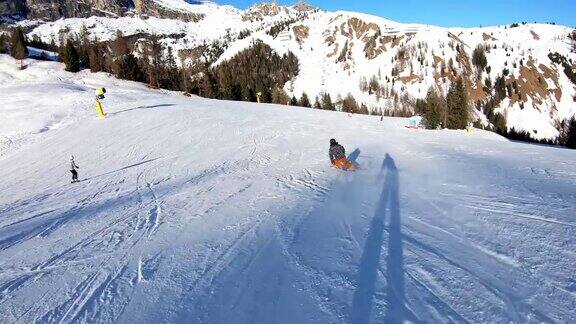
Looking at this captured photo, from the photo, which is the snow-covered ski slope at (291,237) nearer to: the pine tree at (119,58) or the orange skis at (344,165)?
the orange skis at (344,165)

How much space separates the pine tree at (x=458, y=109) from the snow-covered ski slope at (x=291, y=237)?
4736 centimetres

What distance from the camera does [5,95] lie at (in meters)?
41.9

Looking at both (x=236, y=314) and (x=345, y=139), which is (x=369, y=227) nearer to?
(x=236, y=314)

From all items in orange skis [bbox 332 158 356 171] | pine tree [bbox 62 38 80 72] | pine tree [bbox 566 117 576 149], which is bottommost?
orange skis [bbox 332 158 356 171]

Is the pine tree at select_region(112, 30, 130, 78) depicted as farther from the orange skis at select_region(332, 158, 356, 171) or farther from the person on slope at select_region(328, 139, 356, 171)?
the orange skis at select_region(332, 158, 356, 171)

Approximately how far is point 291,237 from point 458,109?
63364 millimetres

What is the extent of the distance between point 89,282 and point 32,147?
20335 millimetres

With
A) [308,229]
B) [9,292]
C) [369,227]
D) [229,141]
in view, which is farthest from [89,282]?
[229,141]

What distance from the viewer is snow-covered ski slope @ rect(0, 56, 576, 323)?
21.5ft

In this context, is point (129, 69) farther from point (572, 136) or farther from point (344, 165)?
point (572, 136)

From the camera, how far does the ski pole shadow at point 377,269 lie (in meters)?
6.19

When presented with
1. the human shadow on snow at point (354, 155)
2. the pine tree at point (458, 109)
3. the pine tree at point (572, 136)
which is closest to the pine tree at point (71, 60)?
the pine tree at point (458, 109)

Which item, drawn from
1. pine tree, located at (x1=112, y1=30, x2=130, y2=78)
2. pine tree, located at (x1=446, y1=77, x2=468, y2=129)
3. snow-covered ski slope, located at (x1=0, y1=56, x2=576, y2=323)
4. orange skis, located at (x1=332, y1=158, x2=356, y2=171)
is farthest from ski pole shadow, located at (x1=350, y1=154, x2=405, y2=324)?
pine tree, located at (x1=112, y1=30, x2=130, y2=78)

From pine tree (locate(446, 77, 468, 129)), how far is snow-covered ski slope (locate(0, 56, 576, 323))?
47358mm
